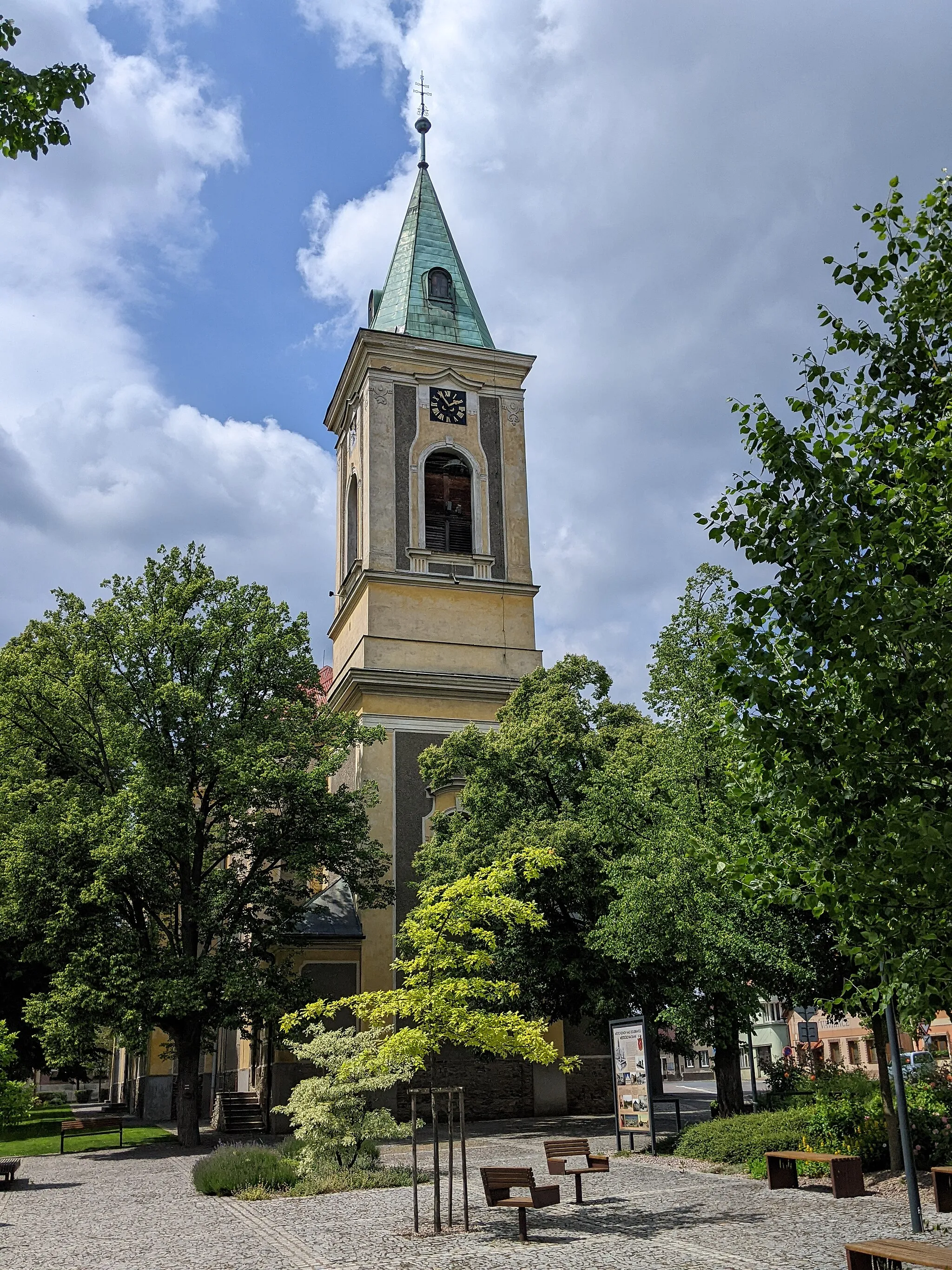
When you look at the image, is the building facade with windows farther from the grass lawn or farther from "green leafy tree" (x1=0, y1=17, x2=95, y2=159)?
"green leafy tree" (x1=0, y1=17, x2=95, y2=159)

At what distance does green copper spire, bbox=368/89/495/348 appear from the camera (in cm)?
4025

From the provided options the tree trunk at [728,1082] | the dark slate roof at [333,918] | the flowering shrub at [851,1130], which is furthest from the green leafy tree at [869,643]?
the dark slate roof at [333,918]

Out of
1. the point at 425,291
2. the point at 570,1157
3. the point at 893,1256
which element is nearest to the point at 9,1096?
the point at 570,1157

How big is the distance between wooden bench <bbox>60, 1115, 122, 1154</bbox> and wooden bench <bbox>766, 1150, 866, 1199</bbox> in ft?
57.4

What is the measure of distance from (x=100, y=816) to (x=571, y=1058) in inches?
549

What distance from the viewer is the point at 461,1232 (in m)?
13.7

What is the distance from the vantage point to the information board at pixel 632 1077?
19469 millimetres

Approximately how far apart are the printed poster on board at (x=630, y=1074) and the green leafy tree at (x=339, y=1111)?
4047mm

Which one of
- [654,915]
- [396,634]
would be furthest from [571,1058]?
[396,634]

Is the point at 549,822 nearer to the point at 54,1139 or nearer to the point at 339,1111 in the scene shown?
the point at 339,1111

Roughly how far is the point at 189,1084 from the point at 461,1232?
1519cm

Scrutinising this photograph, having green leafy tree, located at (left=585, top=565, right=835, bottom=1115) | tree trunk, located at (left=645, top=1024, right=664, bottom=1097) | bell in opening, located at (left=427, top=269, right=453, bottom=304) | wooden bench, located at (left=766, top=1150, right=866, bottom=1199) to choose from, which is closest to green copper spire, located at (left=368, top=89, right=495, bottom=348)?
bell in opening, located at (left=427, top=269, right=453, bottom=304)

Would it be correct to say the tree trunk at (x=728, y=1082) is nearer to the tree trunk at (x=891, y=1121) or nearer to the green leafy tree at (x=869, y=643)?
the tree trunk at (x=891, y=1121)

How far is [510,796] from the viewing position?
27.3 metres
